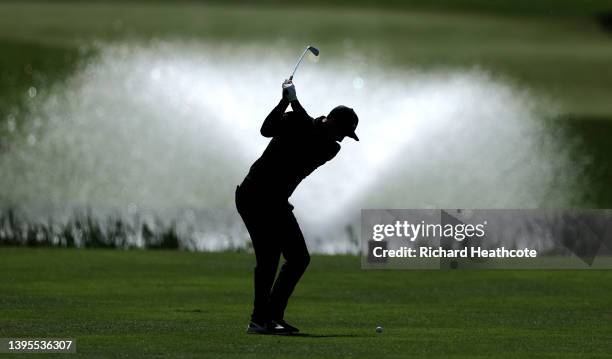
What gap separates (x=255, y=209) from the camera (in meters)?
15.0

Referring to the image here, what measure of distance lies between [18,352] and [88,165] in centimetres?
2429

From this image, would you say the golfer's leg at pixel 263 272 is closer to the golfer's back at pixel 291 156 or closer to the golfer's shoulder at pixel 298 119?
the golfer's back at pixel 291 156

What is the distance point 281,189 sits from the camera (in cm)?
1493

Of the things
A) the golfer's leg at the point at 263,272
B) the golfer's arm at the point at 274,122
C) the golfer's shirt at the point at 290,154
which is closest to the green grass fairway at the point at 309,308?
the golfer's leg at the point at 263,272

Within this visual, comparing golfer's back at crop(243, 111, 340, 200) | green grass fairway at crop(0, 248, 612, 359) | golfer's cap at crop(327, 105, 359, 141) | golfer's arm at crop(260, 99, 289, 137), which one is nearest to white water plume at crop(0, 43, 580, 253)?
green grass fairway at crop(0, 248, 612, 359)

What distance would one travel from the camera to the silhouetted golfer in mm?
14719

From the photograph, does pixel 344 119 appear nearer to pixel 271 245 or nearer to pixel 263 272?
pixel 271 245

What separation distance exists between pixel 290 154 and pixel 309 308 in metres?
3.62

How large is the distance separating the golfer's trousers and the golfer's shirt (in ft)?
0.33

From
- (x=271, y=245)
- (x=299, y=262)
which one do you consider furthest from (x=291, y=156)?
(x=299, y=262)

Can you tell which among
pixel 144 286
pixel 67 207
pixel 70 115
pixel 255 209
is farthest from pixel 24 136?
pixel 255 209

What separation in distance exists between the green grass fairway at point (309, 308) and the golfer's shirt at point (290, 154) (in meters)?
1.25

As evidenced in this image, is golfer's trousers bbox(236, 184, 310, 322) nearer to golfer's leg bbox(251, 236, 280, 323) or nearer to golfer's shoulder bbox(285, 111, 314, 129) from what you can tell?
golfer's leg bbox(251, 236, 280, 323)

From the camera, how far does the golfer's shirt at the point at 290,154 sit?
14711mm
